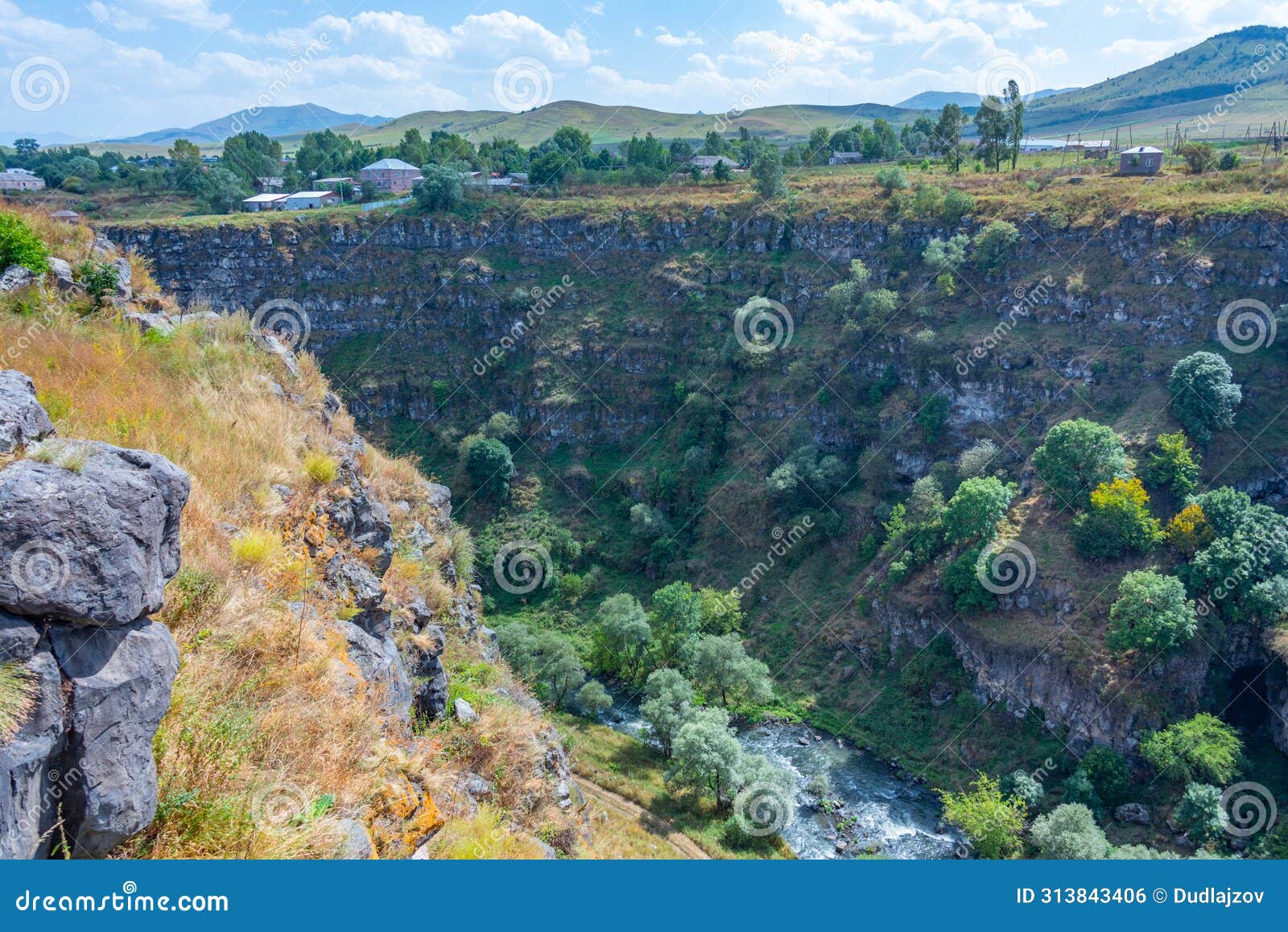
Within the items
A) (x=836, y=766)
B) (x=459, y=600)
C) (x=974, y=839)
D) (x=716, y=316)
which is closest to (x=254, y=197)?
(x=716, y=316)

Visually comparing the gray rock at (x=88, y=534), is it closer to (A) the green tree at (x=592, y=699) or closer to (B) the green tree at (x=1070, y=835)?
(B) the green tree at (x=1070, y=835)

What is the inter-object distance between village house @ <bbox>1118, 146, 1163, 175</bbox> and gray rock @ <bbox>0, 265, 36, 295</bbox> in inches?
2250

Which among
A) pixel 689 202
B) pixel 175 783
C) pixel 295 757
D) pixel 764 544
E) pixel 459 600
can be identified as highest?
pixel 689 202

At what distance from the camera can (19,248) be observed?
1459 cm

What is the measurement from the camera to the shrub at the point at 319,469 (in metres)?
12.5

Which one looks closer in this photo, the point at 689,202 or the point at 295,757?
the point at 295,757

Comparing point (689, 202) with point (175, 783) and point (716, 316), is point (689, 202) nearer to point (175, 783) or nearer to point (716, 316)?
point (716, 316)

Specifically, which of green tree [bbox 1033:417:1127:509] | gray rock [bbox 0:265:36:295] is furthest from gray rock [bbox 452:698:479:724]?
green tree [bbox 1033:417:1127:509]

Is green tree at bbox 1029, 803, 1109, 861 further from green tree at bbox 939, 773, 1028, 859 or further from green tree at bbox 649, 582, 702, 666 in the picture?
green tree at bbox 649, 582, 702, 666

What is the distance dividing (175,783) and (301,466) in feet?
22.7

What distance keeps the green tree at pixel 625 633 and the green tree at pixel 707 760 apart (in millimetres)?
7973

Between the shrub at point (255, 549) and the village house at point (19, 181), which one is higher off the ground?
the village house at point (19, 181)

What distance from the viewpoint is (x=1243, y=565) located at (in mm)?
26859

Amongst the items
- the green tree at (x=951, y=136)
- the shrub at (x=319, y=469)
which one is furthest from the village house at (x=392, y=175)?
the shrub at (x=319, y=469)
